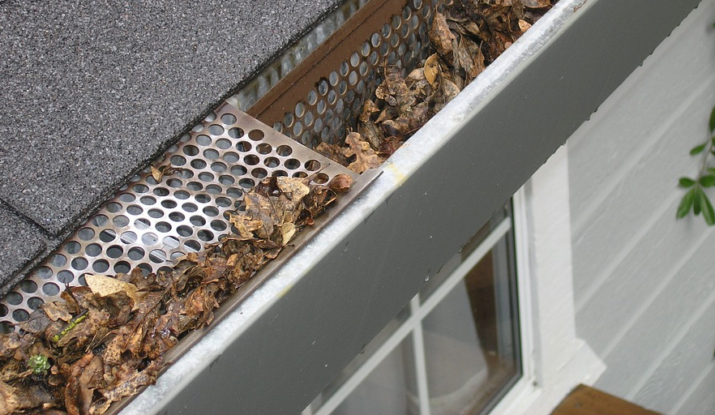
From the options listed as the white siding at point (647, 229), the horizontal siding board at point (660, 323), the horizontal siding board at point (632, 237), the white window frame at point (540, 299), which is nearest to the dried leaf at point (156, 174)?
the white window frame at point (540, 299)

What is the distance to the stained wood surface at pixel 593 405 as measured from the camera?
256 centimetres

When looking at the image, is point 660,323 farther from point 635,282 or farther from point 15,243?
point 15,243

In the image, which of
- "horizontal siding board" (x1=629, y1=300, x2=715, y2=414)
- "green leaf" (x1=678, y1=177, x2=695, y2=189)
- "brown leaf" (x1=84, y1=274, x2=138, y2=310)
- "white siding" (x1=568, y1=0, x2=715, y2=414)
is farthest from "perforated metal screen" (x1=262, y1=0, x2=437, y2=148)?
"horizontal siding board" (x1=629, y1=300, x2=715, y2=414)

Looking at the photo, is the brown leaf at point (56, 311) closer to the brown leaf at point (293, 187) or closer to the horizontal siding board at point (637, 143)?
the brown leaf at point (293, 187)

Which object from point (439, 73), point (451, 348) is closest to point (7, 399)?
point (439, 73)

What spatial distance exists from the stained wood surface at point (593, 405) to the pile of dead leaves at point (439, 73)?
1.50 metres

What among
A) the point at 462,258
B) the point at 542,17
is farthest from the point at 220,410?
the point at 462,258

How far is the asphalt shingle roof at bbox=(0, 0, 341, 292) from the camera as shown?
1.18m

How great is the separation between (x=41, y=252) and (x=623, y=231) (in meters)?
2.26

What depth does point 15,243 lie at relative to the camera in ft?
3.76

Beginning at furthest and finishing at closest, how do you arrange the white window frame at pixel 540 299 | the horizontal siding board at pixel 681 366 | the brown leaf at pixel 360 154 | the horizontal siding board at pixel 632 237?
1. the horizontal siding board at pixel 681 366
2. the horizontal siding board at pixel 632 237
3. the white window frame at pixel 540 299
4. the brown leaf at pixel 360 154

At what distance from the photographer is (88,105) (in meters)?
1.26

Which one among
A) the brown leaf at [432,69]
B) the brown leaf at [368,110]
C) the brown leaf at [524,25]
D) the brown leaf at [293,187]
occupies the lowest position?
the brown leaf at [293,187]

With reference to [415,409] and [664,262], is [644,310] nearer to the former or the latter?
[664,262]
